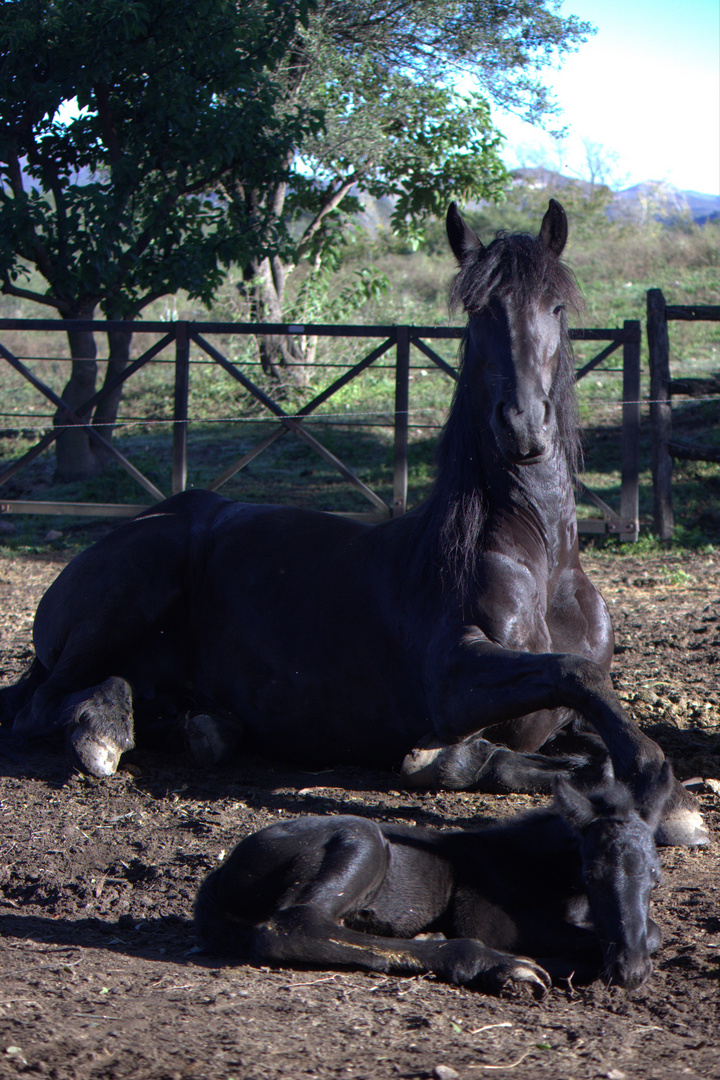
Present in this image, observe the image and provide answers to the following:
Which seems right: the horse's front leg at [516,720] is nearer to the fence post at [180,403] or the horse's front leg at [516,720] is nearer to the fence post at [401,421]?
the fence post at [401,421]

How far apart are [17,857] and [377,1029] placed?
166cm

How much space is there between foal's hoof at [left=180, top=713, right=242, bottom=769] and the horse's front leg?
89 centimetres

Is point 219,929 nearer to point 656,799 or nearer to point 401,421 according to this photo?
point 656,799

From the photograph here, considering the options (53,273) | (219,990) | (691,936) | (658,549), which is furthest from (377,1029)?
(53,273)

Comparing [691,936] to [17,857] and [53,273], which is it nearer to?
[17,857]

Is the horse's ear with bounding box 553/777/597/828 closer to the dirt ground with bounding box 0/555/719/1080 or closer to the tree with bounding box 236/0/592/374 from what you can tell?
the dirt ground with bounding box 0/555/719/1080

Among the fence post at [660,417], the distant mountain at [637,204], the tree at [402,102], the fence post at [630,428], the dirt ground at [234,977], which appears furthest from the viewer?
the distant mountain at [637,204]

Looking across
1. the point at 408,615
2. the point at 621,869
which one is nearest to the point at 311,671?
the point at 408,615

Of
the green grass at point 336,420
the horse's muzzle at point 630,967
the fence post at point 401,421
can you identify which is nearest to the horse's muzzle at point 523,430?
the green grass at point 336,420

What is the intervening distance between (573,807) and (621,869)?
0.24 metres

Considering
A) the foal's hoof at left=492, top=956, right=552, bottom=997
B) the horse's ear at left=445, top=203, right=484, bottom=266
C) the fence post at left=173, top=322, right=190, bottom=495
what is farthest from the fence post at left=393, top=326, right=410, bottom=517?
the foal's hoof at left=492, top=956, right=552, bottom=997

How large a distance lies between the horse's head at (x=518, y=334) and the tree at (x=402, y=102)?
39.2 ft

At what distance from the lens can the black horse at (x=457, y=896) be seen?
2.53m

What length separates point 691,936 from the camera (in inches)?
109
